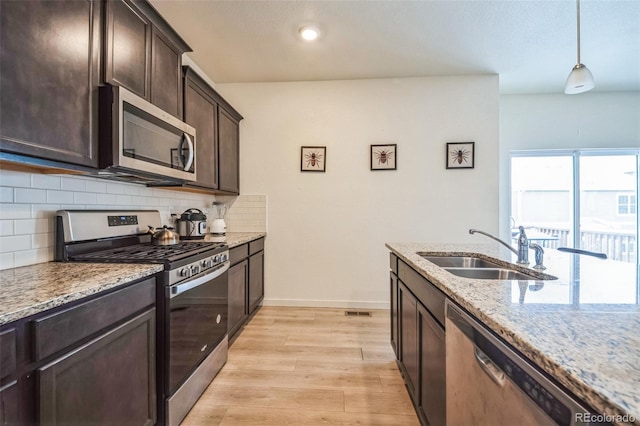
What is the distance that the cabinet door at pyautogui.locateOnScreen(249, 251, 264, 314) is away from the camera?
2863 mm

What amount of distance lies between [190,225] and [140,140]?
108 cm

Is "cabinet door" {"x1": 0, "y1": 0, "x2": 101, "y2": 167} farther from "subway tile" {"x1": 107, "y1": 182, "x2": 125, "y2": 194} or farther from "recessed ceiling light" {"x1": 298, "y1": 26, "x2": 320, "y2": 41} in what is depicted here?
"recessed ceiling light" {"x1": 298, "y1": 26, "x2": 320, "y2": 41}

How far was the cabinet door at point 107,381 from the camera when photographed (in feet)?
2.82

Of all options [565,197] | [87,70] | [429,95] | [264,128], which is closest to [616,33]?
[429,95]

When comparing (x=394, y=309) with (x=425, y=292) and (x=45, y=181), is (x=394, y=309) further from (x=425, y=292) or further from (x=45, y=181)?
(x=45, y=181)

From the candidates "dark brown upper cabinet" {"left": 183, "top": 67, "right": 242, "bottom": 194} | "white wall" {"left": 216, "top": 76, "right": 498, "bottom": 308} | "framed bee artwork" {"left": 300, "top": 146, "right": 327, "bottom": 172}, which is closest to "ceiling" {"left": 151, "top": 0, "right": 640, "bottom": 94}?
"white wall" {"left": 216, "top": 76, "right": 498, "bottom": 308}

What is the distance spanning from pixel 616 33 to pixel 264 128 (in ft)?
11.4

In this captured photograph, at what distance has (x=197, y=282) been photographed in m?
1.62

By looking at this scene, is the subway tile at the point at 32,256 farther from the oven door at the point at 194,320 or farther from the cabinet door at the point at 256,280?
the cabinet door at the point at 256,280

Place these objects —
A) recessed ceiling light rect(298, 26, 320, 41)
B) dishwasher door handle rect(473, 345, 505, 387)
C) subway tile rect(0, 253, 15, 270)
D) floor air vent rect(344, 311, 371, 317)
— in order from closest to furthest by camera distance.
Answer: dishwasher door handle rect(473, 345, 505, 387) → subway tile rect(0, 253, 15, 270) → recessed ceiling light rect(298, 26, 320, 41) → floor air vent rect(344, 311, 371, 317)

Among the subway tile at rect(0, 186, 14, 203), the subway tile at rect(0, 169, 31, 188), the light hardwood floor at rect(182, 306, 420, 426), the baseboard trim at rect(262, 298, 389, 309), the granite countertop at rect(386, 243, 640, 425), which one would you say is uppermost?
the subway tile at rect(0, 169, 31, 188)

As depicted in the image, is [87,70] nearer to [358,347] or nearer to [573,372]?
[573,372]

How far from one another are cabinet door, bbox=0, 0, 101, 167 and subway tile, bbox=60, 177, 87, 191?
39 cm

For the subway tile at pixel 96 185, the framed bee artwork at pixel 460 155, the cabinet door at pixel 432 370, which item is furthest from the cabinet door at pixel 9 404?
the framed bee artwork at pixel 460 155
